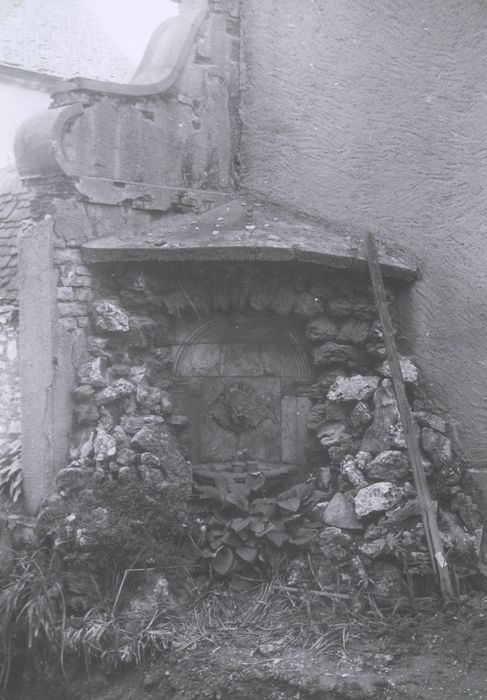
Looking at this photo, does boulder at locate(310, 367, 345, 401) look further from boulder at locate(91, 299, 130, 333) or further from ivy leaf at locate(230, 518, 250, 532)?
boulder at locate(91, 299, 130, 333)

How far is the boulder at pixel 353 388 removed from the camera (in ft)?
20.9

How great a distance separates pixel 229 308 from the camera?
665 cm

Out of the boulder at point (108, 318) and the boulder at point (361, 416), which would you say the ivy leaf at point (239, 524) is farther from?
the boulder at point (108, 318)

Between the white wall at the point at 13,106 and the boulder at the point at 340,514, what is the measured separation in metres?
14.1

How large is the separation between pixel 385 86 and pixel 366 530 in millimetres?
3282

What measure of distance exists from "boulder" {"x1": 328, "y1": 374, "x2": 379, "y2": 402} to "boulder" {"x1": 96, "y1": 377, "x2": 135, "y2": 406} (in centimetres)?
150

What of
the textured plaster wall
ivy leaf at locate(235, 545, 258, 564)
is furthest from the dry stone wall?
ivy leaf at locate(235, 545, 258, 564)

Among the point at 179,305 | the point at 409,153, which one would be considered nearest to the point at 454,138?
the point at 409,153

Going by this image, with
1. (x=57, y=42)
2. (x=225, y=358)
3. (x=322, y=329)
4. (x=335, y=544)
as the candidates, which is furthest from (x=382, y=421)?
(x=57, y=42)

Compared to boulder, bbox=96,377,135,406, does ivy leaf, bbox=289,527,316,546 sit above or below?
below

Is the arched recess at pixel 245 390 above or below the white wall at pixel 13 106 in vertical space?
below

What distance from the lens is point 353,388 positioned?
6.40 m

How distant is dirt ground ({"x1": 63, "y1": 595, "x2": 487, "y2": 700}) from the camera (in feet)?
15.9

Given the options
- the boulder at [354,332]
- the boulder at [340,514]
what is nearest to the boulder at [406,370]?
the boulder at [354,332]
